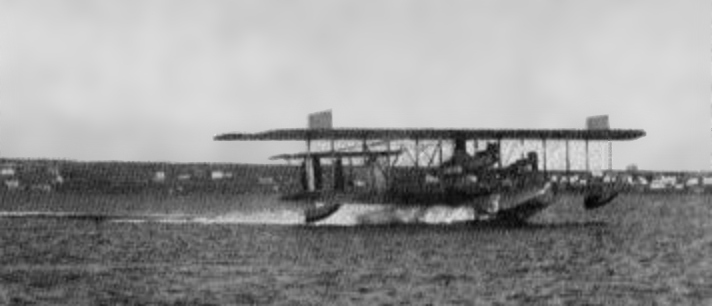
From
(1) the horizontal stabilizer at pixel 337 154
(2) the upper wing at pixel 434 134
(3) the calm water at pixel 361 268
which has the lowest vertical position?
(3) the calm water at pixel 361 268

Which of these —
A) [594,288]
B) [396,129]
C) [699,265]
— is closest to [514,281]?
[594,288]

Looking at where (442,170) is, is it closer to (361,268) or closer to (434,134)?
(434,134)

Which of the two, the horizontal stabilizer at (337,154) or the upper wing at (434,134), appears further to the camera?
the horizontal stabilizer at (337,154)

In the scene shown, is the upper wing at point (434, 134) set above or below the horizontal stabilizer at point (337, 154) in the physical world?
above

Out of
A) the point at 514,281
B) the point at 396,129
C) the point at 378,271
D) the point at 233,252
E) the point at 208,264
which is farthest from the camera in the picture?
the point at 396,129

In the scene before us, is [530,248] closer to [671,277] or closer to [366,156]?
[671,277]

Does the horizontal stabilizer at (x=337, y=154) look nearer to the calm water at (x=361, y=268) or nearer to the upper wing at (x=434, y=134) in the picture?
the upper wing at (x=434, y=134)

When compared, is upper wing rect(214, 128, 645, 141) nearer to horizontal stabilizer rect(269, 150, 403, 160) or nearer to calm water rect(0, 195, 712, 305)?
horizontal stabilizer rect(269, 150, 403, 160)
